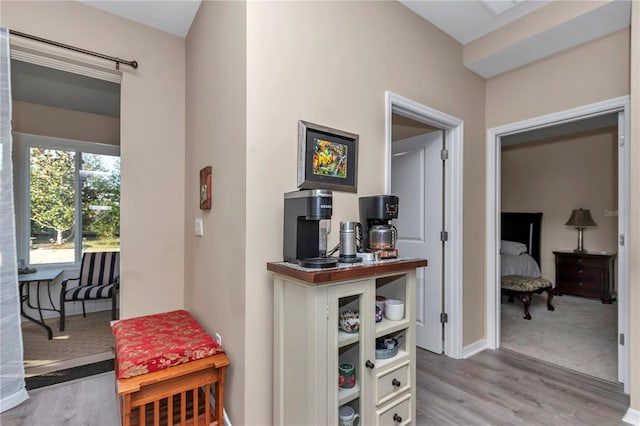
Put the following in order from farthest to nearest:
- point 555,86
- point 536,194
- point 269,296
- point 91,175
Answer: point 536,194 → point 91,175 → point 555,86 → point 269,296

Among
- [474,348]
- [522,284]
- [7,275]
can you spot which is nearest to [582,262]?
[522,284]

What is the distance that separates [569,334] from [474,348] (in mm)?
1319

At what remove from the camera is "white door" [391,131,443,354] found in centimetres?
287

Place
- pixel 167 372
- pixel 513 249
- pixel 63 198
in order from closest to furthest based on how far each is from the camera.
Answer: pixel 167 372 < pixel 63 198 < pixel 513 249

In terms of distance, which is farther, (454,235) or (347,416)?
(454,235)

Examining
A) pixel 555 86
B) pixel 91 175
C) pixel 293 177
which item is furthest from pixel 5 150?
pixel 555 86

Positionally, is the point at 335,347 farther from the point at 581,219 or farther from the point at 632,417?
the point at 581,219

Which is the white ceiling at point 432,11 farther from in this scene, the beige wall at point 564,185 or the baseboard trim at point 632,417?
the beige wall at point 564,185

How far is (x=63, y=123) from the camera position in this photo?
3938 mm

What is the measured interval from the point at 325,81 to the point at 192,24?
1.36m

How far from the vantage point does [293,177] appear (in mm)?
1741

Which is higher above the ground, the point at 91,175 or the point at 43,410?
the point at 91,175

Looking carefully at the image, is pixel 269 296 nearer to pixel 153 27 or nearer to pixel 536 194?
pixel 153 27

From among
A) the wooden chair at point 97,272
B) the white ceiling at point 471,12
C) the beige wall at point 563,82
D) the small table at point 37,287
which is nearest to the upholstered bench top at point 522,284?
the beige wall at point 563,82
